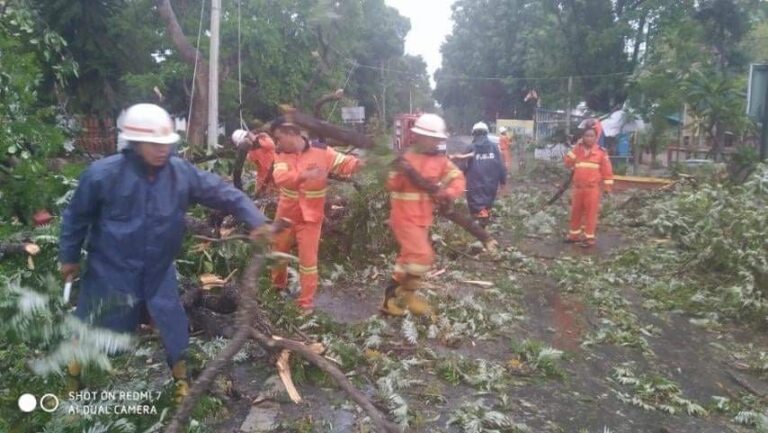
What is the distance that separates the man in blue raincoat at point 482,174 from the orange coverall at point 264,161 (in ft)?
8.93

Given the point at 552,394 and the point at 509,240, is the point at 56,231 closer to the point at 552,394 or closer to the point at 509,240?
the point at 552,394

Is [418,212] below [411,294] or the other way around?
the other way around

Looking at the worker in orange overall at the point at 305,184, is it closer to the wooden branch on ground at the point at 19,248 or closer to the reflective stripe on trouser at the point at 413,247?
the reflective stripe on trouser at the point at 413,247

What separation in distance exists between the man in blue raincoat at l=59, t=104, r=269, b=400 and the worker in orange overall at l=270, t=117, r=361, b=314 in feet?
5.66

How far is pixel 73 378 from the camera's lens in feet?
11.6

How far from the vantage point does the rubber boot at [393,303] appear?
5.38m

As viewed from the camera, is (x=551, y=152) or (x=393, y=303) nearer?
(x=393, y=303)

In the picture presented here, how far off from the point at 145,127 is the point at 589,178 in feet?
22.7

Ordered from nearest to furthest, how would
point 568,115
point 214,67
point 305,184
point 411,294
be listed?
point 411,294
point 305,184
point 214,67
point 568,115

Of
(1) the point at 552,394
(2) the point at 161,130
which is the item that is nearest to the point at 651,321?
(1) the point at 552,394

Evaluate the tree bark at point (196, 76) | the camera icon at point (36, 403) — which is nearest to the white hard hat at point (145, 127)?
the camera icon at point (36, 403)

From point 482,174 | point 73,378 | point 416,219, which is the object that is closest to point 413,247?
point 416,219

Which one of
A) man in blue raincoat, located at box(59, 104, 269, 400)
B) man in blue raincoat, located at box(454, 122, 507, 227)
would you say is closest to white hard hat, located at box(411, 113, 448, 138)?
man in blue raincoat, located at box(59, 104, 269, 400)

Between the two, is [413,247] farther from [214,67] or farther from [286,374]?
[214,67]
